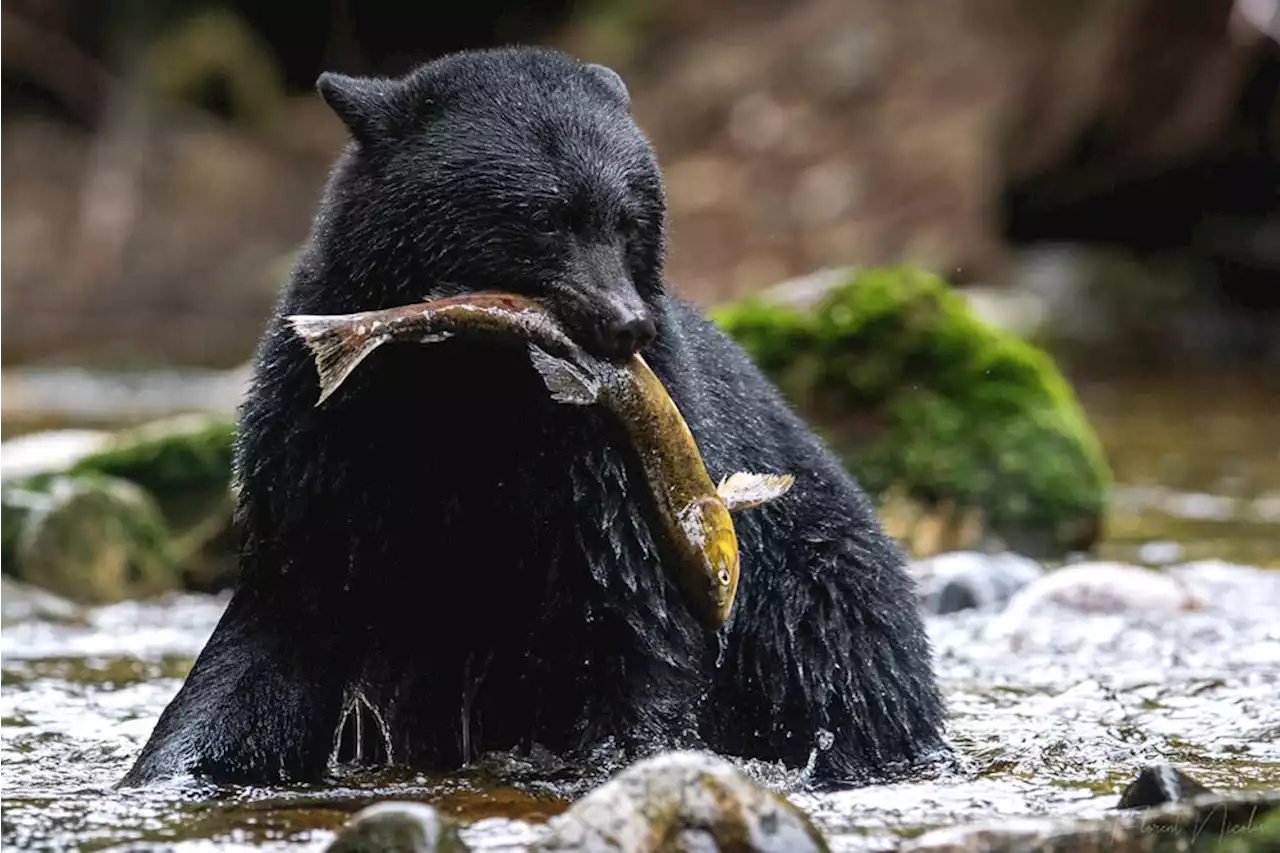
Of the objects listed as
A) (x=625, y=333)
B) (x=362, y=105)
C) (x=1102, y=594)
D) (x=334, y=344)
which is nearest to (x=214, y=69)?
(x=1102, y=594)

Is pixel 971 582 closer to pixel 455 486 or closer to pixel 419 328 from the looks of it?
pixel 455 486

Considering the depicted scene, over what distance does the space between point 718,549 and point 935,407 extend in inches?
226

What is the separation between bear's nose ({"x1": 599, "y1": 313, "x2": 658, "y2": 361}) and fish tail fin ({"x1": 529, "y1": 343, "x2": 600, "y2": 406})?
85mm

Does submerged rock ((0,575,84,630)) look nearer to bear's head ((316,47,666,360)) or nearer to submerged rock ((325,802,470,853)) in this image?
bear's head ((316,47,666,360))

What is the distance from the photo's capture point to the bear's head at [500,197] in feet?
15.7

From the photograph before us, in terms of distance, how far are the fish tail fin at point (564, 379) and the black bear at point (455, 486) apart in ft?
0.34

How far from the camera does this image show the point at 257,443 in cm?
510

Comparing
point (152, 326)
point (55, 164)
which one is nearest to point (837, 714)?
point (152, 326)

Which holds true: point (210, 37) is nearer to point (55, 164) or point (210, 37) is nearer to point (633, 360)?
point (55, 164)

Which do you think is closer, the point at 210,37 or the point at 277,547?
the point at 277,547

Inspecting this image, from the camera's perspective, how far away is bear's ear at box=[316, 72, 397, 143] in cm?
509

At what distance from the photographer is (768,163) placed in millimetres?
23891

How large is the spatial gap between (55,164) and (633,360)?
22.2 m

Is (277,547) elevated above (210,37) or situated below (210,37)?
below
